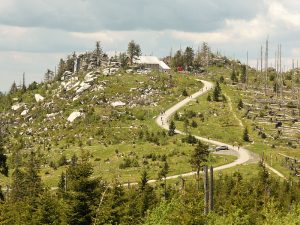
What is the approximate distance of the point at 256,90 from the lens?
564 ft

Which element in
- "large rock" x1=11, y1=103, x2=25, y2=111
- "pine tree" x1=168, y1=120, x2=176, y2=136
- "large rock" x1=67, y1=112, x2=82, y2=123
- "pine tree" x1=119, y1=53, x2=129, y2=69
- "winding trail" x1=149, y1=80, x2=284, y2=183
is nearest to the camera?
"winding trail" x1=149, y1=80, x2=284, y2=183

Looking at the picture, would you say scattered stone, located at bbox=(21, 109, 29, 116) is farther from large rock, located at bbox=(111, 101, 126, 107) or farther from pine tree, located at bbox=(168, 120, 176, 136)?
pine tree, located at bbox=(168, 120, 176, 136)

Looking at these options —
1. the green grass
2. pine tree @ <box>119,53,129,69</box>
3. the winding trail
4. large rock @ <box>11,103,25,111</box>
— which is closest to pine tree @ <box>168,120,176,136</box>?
the winding trail

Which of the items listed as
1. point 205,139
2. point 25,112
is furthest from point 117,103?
point 205,139

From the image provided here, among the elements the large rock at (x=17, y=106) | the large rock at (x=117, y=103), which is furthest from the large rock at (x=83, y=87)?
the large rock at (x=17, y=106)

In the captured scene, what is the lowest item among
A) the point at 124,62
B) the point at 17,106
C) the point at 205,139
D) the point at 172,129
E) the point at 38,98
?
the point at 205,139

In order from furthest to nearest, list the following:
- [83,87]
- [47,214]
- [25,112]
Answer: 1. [25,112]
2. [83,87]
3. [47,214]

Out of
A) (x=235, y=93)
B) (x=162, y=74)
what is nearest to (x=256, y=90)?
(x=235, y=93)

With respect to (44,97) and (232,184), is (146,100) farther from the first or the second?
(232,184)

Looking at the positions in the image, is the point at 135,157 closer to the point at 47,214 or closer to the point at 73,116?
the point at 73,116

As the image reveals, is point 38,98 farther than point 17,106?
No

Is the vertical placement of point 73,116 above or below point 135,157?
above

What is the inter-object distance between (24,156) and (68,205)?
3628 inches

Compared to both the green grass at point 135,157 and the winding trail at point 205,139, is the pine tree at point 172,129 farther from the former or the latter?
the green grass at point 135,157
